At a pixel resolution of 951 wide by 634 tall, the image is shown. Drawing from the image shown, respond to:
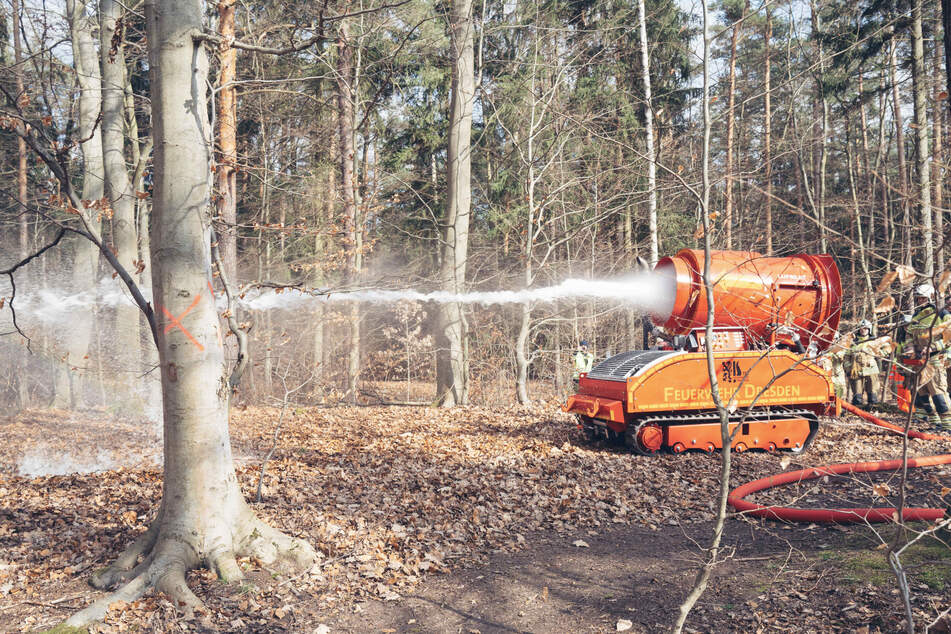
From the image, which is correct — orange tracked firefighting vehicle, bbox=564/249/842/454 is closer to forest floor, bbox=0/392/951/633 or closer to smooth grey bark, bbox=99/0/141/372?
forest floor, bbox=0/392/951/633

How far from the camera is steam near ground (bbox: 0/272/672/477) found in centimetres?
1047

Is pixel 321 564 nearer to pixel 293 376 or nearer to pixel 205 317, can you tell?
pixel 205 317

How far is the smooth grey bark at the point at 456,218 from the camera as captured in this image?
46.4 ft

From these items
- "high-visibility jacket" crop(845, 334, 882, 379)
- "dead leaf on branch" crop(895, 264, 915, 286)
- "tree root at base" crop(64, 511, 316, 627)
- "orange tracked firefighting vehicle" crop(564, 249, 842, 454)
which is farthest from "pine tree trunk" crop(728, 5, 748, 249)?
"tree root at base" crop(64, 511, 316, 627)

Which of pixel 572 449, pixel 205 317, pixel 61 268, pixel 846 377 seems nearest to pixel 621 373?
pixel 572 449

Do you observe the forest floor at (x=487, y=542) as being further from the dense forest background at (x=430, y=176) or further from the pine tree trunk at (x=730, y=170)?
the dense forest background at (x=430, y=176)

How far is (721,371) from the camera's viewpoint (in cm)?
884

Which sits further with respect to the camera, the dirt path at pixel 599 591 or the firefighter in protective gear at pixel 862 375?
the firefighter in protective gear at pixel 862 375

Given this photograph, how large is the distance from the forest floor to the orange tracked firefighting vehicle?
0.40 m

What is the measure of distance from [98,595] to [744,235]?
47.4 feet

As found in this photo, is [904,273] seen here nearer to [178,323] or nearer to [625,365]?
[178,323]

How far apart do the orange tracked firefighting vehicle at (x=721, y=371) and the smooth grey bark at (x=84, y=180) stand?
10709 millimetres

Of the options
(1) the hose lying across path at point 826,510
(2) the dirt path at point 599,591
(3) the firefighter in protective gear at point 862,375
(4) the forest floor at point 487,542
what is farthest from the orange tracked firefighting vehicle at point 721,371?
(3) the firefighter in protective gear at point 862,375

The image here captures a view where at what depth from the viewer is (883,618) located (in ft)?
11.8
